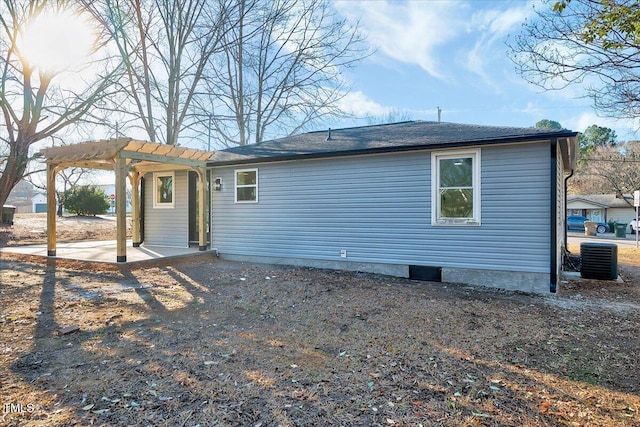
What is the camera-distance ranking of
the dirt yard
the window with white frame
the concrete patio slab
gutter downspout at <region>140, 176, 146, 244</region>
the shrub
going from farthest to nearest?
the shrub < gutter downspout at <region>140, 176, 146, 244</region> < the window with white frame < the concrete patio slab < the dirt yard

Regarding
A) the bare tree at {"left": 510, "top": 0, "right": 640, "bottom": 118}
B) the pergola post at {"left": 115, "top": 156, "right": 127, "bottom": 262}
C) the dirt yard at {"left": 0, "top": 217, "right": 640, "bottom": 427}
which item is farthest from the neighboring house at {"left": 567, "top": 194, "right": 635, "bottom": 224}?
the pergola post at {"left": 115, "top": 156, "right": 127, "bottom": 262}

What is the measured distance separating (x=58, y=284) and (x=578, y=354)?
7725 mm

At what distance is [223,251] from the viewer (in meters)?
9.63

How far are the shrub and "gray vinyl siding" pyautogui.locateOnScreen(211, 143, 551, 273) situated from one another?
15.2m

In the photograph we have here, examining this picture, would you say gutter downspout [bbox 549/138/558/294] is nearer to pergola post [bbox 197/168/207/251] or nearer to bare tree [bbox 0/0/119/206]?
pergola post [bbox 197/168/207/251]

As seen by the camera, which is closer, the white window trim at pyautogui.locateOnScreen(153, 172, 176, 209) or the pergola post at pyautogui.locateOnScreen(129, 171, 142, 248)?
the white window trim at pyautogui.locateOnScreen(153, 172, 176, 209)

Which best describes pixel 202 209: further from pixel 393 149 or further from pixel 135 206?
pixel 393 149

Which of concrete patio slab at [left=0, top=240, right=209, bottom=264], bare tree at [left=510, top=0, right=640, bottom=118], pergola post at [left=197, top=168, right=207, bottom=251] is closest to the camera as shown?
bare tree at [left=510, top=0, right=640, bottom=118]

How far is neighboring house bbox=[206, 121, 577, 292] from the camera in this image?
20.7 feet

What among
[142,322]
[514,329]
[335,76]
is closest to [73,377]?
[142,322]

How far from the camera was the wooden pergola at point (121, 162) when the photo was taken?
299 inches

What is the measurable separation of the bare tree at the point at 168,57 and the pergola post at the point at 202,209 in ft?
25.0

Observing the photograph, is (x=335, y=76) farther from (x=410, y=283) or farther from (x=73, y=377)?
(x=73, y=377)

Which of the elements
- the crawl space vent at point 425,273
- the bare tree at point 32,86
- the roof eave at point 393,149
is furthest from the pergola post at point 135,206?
the crawl space vent at point 425,273
